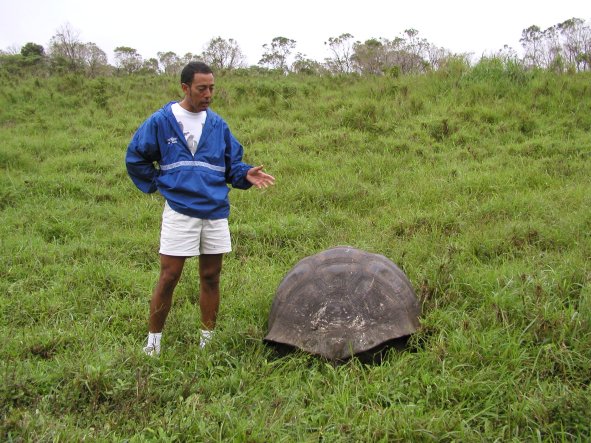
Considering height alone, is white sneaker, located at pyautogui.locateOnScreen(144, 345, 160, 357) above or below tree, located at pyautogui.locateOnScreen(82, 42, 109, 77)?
below

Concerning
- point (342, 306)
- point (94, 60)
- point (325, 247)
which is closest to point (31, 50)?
point (94, 60)

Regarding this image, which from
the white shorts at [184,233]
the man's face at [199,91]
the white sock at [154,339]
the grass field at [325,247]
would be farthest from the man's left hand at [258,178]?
the white sock at [154,339]

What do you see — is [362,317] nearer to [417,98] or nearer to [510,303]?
[510,303]

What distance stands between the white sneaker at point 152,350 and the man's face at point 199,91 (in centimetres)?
141

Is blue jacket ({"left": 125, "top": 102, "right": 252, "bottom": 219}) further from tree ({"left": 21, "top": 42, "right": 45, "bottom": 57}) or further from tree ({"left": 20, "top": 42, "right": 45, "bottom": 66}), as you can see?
tree ({"left": 21, "top": 42, "right": 45, "bottom": 57})

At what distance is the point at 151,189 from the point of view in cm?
334

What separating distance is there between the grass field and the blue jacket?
31.8 inches

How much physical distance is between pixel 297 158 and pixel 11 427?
5388mm

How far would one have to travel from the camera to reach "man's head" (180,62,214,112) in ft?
10.3

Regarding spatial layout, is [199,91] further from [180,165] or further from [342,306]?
[342,306]

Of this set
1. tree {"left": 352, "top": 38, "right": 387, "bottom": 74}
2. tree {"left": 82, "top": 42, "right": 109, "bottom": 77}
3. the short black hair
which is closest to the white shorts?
the short black hair

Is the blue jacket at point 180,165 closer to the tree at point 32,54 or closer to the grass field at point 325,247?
the grass field at point 325,247

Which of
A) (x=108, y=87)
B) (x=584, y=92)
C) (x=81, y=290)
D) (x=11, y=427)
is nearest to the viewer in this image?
(x=11, y=427)

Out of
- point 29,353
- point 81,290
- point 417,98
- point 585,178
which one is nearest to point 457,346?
point 29,353
